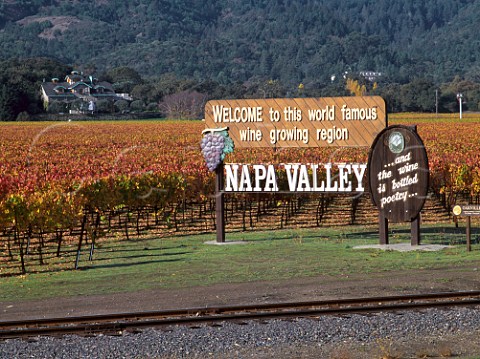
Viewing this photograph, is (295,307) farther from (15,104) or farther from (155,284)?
(15,104)

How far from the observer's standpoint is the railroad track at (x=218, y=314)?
50.8 ft

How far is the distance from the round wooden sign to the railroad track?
8033 mm

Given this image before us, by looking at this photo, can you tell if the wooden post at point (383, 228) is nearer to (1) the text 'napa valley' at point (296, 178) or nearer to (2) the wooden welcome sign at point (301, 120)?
(1) the text 'napa valley' at point (296, 178)

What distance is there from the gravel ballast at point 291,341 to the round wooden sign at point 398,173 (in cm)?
1001

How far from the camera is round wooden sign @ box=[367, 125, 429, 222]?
25891 millimetres

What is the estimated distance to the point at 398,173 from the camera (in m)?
26.1

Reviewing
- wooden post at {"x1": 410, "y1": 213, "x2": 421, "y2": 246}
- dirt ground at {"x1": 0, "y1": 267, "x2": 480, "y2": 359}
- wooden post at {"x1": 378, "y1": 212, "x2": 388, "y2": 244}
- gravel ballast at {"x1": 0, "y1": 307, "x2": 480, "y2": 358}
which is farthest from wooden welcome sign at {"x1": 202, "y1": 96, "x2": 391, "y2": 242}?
gravel ballast at {"x1": 0, "y1": 307, "x2": 480, "y2": 358}

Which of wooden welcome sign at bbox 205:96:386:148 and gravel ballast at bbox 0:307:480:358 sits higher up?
wooden welcome sign at bbox 205:96:386:148

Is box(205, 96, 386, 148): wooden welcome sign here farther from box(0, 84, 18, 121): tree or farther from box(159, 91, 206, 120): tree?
box(159, 91, 206, 120): tree

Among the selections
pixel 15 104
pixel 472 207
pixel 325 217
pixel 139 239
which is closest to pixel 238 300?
pixel 472 207

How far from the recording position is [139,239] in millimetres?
32344

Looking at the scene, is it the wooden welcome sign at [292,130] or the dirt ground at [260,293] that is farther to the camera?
the wooden welcome sign at [292,130]

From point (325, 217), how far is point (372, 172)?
12.0 metres

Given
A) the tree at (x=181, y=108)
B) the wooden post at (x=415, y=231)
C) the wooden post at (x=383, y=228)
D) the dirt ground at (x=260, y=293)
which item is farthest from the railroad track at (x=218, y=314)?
the tree at (x=181, y=108)
